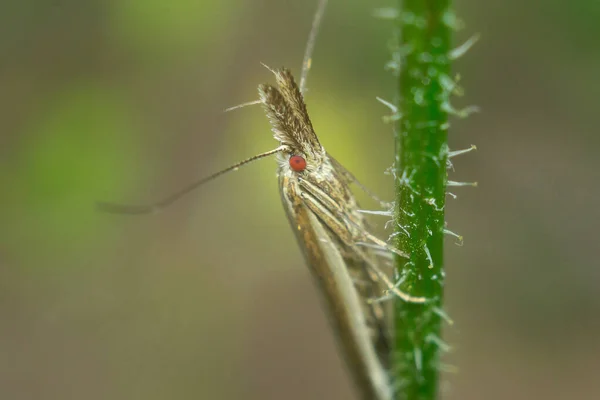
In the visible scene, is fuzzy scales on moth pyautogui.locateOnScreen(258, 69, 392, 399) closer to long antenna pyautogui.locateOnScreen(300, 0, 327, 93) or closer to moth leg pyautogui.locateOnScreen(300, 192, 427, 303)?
moth leg pyautogui.locateOnScreen(300, 192, 427, 303)

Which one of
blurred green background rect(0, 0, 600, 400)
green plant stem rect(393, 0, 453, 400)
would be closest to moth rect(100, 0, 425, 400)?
green plant stem rect(393, 0, 453, 400)

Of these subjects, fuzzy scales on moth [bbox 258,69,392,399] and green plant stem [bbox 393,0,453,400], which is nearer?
green plant stem [bbox 393,0,453,400]

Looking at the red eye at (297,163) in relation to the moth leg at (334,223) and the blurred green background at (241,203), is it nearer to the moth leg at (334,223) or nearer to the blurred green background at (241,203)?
the moth leg at (334,223)

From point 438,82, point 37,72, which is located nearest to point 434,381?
point 438,82

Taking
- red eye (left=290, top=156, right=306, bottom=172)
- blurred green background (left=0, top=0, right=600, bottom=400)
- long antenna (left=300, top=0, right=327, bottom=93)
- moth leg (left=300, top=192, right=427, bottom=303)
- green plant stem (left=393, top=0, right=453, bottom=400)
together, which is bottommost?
green plant stem (left=393, top=0, right=453, bottom=400)

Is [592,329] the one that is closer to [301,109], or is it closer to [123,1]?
[301,109]
